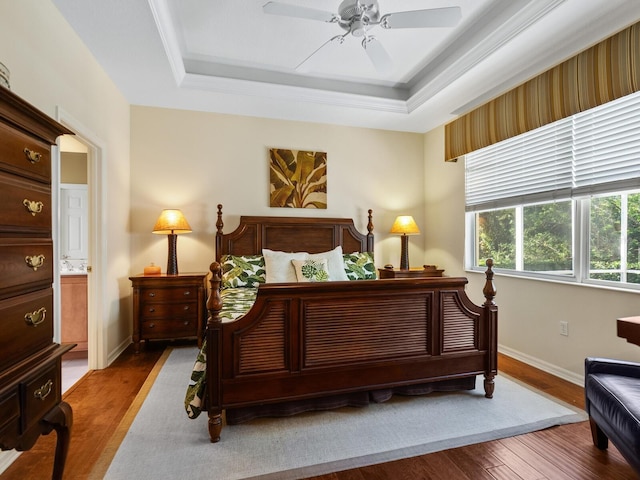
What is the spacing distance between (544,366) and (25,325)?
3568 millimetres

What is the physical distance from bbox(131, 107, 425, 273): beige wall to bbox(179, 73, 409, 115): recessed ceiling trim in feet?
2.03

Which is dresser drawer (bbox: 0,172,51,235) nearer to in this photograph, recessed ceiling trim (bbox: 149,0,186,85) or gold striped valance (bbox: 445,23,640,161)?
recessed ceiling trim (bbox: 149,0,186,85)

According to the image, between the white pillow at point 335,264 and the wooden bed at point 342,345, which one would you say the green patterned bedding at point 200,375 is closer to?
the wooden bed at point 342,345

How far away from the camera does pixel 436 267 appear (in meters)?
4.37

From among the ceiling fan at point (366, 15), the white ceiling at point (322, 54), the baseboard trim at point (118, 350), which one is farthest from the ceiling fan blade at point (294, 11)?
the baseboard trim at point (118, 350)

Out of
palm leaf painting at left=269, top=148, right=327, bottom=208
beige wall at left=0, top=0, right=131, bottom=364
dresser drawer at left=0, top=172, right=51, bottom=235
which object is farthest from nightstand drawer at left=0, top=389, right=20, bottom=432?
palm leaf painting at left=269, top=148, right=327, bottom=208

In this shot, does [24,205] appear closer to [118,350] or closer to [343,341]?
[343,341]

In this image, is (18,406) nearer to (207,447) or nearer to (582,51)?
(207,447)

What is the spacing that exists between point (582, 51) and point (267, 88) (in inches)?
105

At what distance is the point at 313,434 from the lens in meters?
1.95

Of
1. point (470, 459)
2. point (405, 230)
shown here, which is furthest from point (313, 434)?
point (405, 230)

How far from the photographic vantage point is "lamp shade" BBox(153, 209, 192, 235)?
3.50 m

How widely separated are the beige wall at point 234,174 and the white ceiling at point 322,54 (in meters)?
0.20

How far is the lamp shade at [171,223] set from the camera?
350cm
